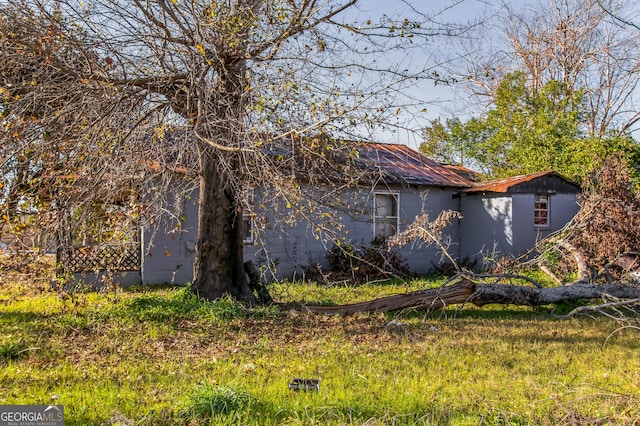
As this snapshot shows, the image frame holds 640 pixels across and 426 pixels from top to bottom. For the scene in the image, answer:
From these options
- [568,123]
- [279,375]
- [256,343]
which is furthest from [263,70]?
[568,123]

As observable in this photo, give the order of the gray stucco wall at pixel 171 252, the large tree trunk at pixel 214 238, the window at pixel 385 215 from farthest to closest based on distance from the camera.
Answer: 1. the window at pixel 385 215
2. the gray stucco wall at pixel 171 252
3. the large tree trunk at pixel 214 238

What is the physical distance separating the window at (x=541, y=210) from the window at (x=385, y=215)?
14.0ft

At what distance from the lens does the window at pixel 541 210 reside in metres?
15.6

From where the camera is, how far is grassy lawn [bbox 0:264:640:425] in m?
3.93

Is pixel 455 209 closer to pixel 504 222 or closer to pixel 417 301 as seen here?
pixel 504 222

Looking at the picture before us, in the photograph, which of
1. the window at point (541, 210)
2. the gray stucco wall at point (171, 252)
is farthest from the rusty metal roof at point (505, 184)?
the gray stucco wall at point (171, 252)

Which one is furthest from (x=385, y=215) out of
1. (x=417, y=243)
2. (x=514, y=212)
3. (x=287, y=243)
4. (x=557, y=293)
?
(x=557, y=293)

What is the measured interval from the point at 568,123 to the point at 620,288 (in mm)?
11868

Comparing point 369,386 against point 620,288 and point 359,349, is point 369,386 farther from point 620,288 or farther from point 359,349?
point 620,288

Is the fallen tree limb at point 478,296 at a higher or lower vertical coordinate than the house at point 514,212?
lower

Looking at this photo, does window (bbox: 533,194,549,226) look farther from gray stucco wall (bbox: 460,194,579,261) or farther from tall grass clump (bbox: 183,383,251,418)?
tall grass clump (bbox: 183,383,251,418)

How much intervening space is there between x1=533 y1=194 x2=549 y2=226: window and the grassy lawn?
A: 7145 mm

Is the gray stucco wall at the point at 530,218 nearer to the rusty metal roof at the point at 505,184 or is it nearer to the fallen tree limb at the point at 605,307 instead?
the rusty metal roof at the point at 505,184

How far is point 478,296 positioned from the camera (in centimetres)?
845
